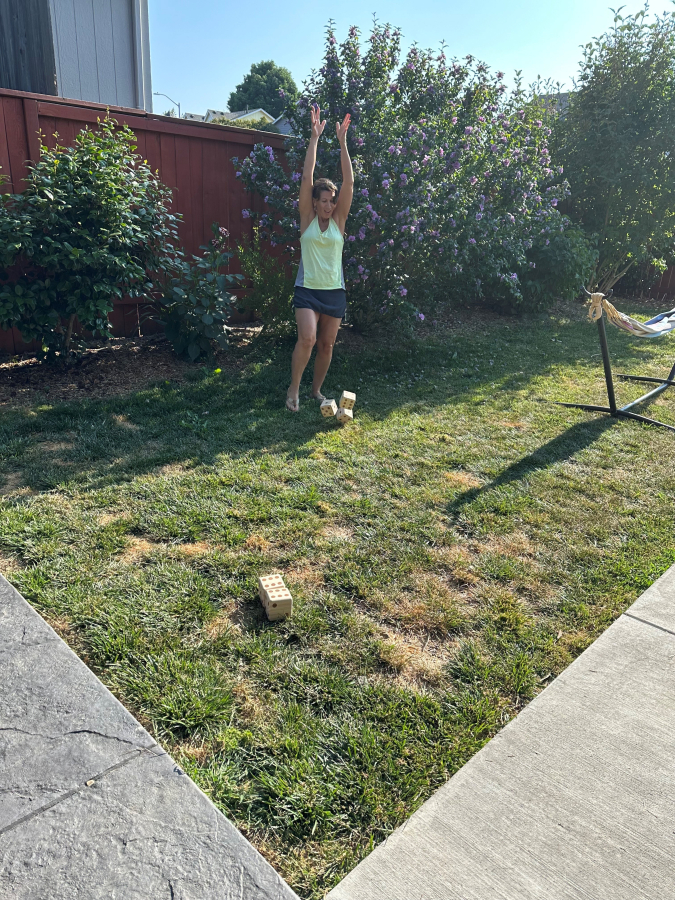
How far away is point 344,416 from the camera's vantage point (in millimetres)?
4602

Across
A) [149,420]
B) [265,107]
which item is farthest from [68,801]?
[265,107]

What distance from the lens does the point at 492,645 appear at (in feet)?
7.68

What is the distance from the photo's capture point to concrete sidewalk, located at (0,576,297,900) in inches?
55.1

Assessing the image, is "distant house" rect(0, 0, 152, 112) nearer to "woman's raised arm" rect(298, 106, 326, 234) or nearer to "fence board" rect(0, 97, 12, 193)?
"fence board" rect(0, 97, 12, 193)

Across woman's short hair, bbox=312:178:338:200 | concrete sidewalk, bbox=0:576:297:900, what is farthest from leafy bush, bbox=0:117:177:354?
concrete sidewalk, bbox=0:576:297:900

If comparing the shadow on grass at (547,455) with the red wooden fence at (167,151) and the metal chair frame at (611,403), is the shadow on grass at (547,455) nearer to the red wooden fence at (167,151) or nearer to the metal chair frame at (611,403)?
the metal chair frame at (611,403)

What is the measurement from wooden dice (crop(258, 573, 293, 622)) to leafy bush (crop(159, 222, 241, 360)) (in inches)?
140

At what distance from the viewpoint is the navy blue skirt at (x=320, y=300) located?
4.78 metres

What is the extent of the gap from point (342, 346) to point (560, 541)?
4.11 metres

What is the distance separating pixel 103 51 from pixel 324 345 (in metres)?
5.05

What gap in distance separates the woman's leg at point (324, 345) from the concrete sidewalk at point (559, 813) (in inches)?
130

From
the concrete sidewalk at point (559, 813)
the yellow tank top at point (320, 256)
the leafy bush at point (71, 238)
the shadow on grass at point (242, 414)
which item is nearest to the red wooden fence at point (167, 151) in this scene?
the leafy bush at point (71, 238)

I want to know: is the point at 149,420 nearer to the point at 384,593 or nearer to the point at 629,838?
the point at 384,593

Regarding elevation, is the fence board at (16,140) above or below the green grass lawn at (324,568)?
above
